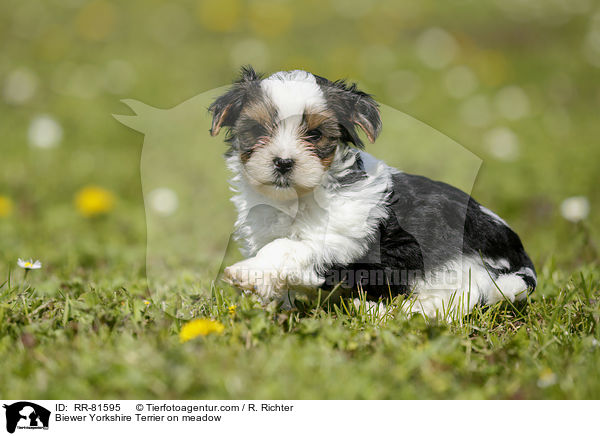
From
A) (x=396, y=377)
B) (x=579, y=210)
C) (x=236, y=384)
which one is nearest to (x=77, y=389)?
(x=236, y=384)

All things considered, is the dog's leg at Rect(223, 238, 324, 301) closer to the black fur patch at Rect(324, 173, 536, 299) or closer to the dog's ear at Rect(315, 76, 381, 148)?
the black fur patch at Rect(324, 173, 536, 299)

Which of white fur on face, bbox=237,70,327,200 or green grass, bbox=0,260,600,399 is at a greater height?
white fur on face, bbox=237,70,327,200

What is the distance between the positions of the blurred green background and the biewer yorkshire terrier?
1.53 feet

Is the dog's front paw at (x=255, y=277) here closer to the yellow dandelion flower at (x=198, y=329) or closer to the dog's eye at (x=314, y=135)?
the yellow dandelion flower at (x=198, y=329)

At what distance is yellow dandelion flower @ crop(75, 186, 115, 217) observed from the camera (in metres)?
5.72

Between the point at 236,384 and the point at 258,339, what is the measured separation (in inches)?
17.2

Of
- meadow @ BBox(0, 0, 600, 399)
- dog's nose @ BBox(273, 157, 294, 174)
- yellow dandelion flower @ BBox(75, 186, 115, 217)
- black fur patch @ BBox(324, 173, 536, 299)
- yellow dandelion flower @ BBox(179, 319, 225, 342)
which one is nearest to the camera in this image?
meadow @ BBox(0, 0, 600, 399)

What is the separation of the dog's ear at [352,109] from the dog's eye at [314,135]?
139 mm

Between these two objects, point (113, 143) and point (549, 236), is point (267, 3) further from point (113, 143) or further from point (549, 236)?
point (549, 236)

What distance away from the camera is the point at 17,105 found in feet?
28.0

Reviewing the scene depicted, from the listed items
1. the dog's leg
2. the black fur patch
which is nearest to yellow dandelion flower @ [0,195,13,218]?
the dog's leg

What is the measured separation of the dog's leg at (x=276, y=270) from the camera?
291 centimetres
